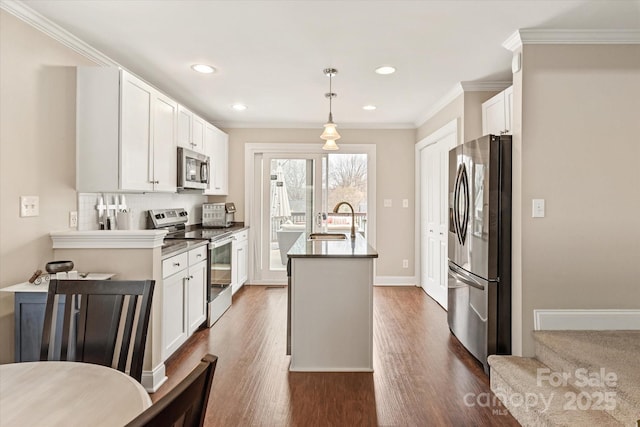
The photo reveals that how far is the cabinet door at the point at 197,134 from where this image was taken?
4008 mm

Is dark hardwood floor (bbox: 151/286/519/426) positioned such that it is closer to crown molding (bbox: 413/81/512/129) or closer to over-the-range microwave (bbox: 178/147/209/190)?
over-the-range microwave (bbox: 178/147/209/190)

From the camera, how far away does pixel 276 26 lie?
2.46m

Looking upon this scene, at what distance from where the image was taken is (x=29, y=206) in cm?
224

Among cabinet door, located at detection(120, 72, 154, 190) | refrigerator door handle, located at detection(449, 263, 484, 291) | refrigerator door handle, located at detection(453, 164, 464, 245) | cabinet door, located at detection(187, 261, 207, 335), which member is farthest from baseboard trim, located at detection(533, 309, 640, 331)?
cabinet door, located at detection(120, 72, 154, 190)

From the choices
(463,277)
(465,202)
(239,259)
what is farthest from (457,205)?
(239,259)

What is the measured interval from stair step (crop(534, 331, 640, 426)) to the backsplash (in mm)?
3381

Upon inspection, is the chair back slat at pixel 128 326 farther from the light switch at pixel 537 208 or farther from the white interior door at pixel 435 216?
the white interior door at pixel 435 216

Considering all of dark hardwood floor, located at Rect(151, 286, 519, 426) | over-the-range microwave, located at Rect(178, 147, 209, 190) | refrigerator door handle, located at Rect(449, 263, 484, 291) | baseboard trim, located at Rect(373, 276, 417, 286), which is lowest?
dark hardwood floor, located at Rect(151, 286, 519, 426)

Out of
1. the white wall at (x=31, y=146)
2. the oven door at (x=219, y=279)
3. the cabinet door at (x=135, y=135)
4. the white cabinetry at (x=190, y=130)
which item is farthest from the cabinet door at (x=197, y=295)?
the white cabinetry at (x=190, y=130)

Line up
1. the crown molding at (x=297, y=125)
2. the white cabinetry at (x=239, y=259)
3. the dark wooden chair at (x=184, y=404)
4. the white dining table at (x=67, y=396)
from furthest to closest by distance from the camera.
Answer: the crown molding at (x=297, y=125), the white cabinetry at (x=239, y=259), the white dining table at (x=67, y=396), the dark wooden chair at (x=184, y=404)

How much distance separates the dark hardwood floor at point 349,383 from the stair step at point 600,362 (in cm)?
46

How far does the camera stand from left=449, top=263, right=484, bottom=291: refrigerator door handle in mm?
2809

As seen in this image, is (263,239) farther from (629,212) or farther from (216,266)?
(629,212)

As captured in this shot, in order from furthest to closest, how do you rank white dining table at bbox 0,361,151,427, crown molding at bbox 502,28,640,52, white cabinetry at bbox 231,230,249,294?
white cabinetry at bbox 231,230,249,294 → crown molding at bbox 502,28,640,52 → white dining table at bbox 0,361,151,427
